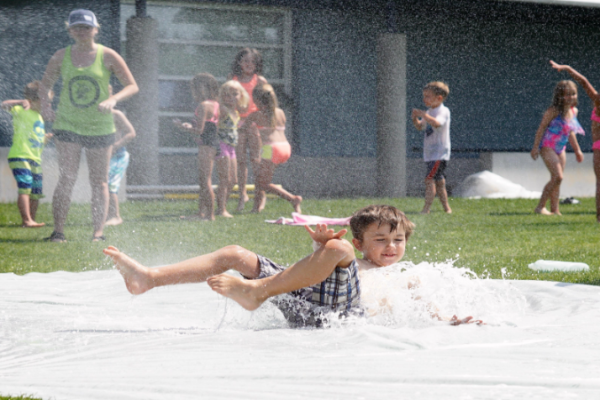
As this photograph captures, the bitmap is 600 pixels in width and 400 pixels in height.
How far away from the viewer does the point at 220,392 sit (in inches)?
79.9

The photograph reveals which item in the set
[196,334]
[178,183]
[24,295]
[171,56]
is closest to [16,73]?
[171,56]

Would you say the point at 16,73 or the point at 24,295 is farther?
the point at 16,73

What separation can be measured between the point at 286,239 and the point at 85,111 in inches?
74.4

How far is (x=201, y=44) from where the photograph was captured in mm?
14227

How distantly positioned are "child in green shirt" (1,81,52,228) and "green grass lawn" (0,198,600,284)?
237mm

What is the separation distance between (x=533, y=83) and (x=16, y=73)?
1023cm

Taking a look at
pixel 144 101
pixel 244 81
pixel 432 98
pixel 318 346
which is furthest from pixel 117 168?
pixel 318 346

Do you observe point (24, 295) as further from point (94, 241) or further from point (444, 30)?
point (444, 30)

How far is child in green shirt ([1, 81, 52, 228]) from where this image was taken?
7.60 meters

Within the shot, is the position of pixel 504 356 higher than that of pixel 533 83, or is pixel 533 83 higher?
pixel 533 83

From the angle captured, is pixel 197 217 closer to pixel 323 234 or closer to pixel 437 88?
pixel 437 88

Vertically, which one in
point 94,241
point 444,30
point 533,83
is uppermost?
point 444,30

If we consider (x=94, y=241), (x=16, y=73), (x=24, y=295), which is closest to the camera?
(x=24, y=295)

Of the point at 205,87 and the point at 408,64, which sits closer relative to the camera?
the point at 205,87
